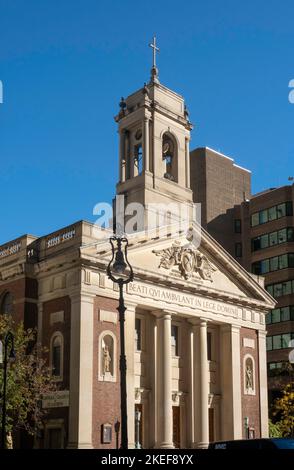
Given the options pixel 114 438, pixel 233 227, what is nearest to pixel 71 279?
pixel 114 438

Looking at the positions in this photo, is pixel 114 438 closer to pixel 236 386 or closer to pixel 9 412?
pixel 9 412

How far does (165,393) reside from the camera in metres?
45.1

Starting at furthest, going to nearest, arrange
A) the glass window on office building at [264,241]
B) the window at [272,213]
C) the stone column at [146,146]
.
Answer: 1. the glass window on office building at [264,241]
2. the window at [272,213]
3. the stone column at [146,146]

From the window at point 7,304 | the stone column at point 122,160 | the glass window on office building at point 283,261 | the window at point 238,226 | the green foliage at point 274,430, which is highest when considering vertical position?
the window at point 238,226

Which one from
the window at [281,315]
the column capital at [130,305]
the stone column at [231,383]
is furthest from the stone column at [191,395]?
the window at [281,315]

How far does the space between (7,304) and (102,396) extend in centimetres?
913

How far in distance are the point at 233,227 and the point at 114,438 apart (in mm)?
53606

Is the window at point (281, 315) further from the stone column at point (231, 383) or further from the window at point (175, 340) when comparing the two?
the window at point (175, 340)

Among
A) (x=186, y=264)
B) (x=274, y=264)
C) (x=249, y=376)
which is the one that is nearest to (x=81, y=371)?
(x=186, y=264)

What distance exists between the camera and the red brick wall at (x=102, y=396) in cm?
4106

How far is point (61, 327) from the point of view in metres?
42.8

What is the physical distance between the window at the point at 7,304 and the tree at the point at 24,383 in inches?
83.4

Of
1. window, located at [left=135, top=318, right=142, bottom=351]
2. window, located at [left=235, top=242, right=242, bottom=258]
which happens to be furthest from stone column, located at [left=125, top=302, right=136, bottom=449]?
window, located at [left=235, top=242, right=242, bottom=258]

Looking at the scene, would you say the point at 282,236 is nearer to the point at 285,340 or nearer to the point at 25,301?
the point at 285,340
